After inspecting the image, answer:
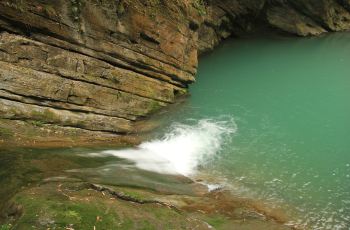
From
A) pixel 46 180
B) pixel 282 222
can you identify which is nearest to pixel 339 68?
pixel 282 222

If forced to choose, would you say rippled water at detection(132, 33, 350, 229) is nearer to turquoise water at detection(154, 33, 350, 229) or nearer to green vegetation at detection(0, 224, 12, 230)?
turquoise water at detection(154, 33, 350, 229)

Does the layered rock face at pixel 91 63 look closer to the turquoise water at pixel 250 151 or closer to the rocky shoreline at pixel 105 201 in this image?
the turquoise water at pixel 250 151

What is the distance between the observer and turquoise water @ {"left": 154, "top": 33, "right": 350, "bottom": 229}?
1320 cm

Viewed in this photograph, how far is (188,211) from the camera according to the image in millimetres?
10789

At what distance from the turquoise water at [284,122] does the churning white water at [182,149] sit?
0.41m

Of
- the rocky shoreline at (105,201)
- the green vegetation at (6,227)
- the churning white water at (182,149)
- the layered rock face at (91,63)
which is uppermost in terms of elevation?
the layered rock face at (91,63)

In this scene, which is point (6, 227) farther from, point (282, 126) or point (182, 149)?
point (282, 126)

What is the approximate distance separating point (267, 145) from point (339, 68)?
13.8 meters

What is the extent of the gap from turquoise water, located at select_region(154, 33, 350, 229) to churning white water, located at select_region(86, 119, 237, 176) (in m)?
0.41

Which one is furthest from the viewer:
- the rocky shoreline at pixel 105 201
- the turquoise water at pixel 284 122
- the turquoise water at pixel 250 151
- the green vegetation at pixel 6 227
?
the turquoise water at pixel 284 122

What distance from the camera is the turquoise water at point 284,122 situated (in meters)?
13.2

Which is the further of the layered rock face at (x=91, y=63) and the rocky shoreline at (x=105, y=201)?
the layered rock face at (x=91, y=63)

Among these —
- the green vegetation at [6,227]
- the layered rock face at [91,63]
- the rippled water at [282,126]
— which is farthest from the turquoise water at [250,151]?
the layered rock face at [91,63]

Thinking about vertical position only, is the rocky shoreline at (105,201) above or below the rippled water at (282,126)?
below
